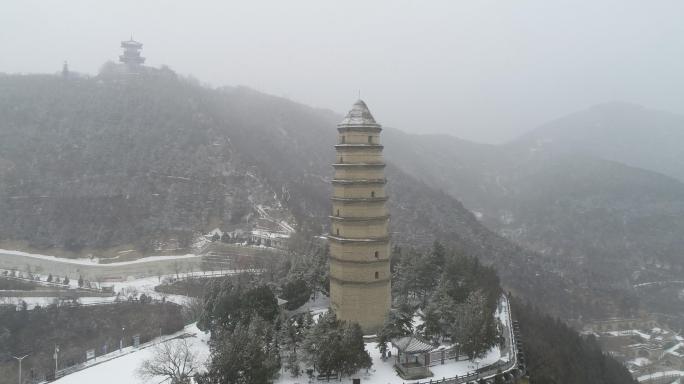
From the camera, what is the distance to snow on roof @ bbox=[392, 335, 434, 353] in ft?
72.8

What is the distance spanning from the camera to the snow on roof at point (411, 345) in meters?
22.2

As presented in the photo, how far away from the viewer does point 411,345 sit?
73.6 feet

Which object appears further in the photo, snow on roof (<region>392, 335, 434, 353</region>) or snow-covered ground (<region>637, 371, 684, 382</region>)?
snow-covered ground (<region>637, 371, 684, 382</region>)

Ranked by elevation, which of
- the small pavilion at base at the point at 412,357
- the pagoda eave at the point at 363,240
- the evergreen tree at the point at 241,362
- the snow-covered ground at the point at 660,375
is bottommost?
the snow-covered ground at the point at 660,375

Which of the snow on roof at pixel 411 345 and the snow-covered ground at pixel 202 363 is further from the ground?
the snow on roof at pixel 411 345

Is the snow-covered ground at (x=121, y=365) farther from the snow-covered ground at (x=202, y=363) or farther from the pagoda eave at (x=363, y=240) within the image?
the pagoda eave at (x=363, y=240)

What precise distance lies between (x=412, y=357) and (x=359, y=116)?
12.2 m

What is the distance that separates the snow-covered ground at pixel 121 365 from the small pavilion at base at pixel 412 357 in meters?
9.31

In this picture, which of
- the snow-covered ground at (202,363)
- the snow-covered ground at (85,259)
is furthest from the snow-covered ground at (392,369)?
the snow-covered ground at (85,259)

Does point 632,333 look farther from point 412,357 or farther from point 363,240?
point 363,240

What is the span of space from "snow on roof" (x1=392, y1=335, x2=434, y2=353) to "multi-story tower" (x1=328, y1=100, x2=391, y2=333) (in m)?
3.34

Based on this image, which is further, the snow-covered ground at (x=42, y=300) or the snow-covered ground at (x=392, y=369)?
the snow-covered ground at (x=42, y=300)

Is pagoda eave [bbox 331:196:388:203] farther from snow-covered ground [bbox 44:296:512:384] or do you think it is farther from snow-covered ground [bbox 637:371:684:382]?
snow-covered ground [bbox 637:371:684:382]

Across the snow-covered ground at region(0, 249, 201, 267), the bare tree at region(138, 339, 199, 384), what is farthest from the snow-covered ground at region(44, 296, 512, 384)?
the snow-covered ground at region(0, 249, 201, 267)
